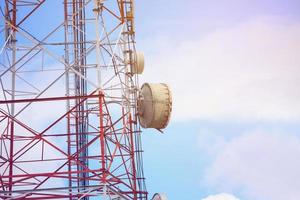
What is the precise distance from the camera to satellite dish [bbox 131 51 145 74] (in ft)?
93.1

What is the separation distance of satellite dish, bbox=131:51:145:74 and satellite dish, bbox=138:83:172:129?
247 cm

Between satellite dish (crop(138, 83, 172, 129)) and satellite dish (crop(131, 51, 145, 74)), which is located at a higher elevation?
satellite dish (crop(131, 51, 145, 74))

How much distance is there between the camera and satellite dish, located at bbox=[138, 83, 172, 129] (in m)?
25.2

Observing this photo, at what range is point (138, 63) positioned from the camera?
28781 millimetres

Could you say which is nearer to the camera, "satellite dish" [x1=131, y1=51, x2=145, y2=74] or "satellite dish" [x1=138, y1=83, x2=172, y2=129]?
"satellite dish" [x1=138, y1=83, x2=172, y2=129]

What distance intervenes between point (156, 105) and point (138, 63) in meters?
4.38

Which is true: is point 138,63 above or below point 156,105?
above

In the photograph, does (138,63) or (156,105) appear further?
(138,63)

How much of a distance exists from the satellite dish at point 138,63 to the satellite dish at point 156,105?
2.47 metres

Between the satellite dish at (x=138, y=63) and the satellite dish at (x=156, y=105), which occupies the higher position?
the satellite dish at (x=138, y=63)

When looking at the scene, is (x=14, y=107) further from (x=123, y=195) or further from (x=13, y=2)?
(x=123, y=195)

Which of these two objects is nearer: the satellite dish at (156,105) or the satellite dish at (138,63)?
the satellite dish at (156,105)

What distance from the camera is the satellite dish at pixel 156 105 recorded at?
82.7 feet

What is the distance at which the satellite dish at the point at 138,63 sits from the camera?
93.1ft
